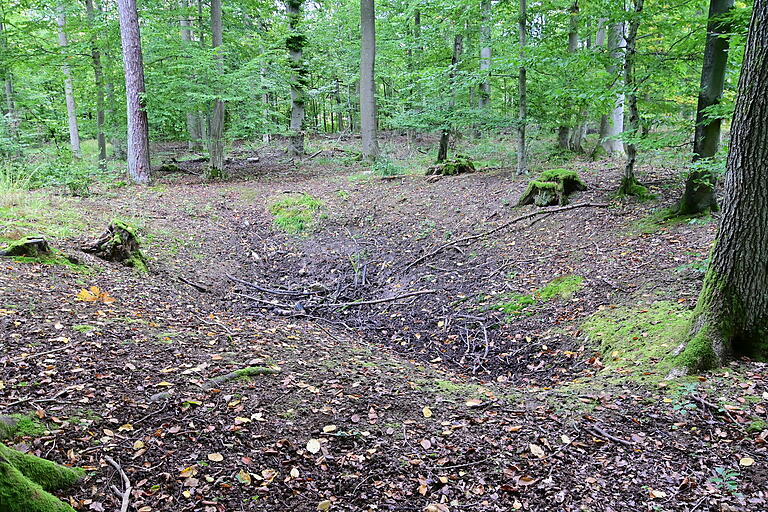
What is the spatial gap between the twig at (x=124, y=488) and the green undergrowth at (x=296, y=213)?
299 inches

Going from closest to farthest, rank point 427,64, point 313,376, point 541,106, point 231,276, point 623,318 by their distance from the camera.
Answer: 1. point 313,376
2. point 623,318
3. point 231,276
4. point 541,106
5. point 427,64

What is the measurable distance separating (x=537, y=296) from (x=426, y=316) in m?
1.53

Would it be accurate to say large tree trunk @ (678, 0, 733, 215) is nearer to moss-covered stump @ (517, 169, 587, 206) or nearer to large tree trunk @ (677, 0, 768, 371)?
moss-covered stump @ (517, 169, 587, 206)

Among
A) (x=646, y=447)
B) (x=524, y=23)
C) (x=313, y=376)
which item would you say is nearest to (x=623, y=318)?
(x=646, y=447)

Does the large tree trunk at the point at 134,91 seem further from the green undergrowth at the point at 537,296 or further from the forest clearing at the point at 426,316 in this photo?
the green undergrowth at the point at 537,296

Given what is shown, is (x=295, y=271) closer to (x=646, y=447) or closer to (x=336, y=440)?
(x=336, y=440)

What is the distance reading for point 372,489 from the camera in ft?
9.02

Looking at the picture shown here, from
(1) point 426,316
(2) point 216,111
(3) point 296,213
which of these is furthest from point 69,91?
(1) point 426,316

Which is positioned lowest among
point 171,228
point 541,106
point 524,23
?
point 171,228

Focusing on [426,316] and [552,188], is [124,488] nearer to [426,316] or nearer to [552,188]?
[426,316]

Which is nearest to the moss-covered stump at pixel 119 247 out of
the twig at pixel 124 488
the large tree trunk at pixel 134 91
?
the twig at pixel 124 488

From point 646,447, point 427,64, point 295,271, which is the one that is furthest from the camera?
point 427,64

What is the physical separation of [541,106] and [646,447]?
32.5 feet

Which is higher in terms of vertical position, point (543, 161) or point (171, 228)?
point (543, 161)
